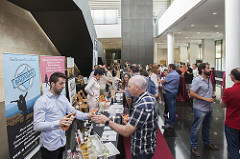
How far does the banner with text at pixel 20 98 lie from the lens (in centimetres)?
257

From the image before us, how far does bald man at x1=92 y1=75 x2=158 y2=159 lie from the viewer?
5.31ft

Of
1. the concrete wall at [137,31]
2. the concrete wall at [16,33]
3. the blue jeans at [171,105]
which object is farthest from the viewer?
the concrete wall at [137,31]

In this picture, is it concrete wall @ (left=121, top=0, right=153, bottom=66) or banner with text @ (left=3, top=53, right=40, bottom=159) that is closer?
banner with text @ (left=3, top=53, right=40, bottom=159)

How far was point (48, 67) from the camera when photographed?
3883 mm

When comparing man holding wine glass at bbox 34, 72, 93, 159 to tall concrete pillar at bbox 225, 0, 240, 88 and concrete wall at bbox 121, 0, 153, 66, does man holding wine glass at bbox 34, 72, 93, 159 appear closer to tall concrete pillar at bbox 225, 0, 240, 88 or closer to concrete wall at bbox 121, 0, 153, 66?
tall concrete pillar at bbox 225, 0, 240, 88

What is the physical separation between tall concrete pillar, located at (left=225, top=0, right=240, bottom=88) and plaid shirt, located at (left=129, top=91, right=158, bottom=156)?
3827 millimetres

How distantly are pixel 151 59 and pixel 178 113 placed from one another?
883 centimetres

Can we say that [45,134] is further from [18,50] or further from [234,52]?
[18,50]

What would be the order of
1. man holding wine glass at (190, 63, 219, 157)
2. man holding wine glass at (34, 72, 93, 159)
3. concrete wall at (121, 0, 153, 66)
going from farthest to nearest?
concrete wall at (121, 0, 153, 66), man holding wine glass at (190, 63, 219, 157), man holding wine glass at (34, 72, 93, 159)

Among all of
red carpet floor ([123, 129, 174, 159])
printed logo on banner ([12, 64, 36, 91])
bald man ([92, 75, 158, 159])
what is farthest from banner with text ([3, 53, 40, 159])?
red carpet floor ([123, 129, 174, 159])

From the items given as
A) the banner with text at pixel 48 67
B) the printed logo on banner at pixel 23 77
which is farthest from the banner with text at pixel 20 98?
the banner with text at pixel 48 67

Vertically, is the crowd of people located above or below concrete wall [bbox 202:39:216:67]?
below

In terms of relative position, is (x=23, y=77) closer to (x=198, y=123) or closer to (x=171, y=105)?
(x=198, y=123)

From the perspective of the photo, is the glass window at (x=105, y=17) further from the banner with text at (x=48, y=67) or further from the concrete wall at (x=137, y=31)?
the banner with text at (x=48, y=67)
